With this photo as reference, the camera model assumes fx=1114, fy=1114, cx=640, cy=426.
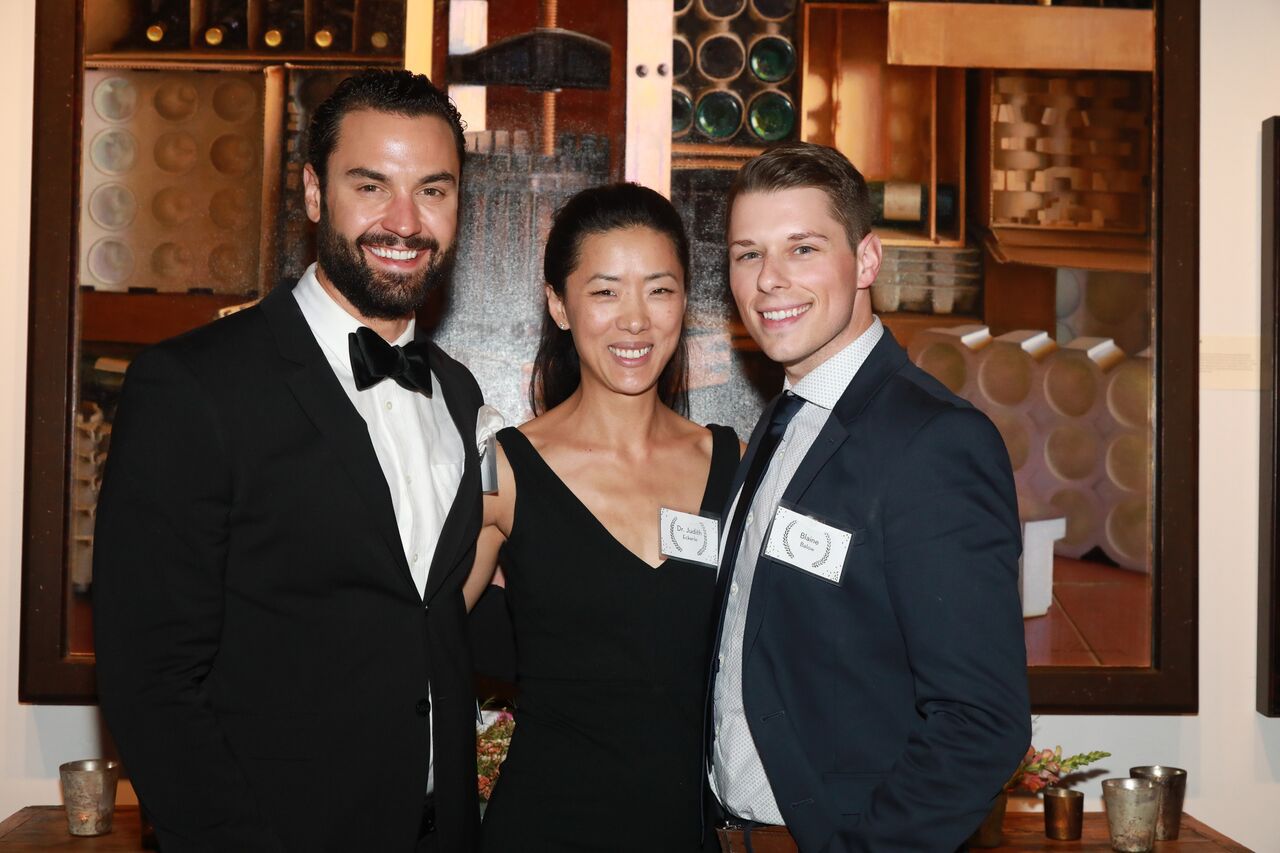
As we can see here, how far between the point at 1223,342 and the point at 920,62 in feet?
3.75

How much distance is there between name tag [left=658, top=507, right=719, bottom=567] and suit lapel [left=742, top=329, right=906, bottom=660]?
0.54 metres

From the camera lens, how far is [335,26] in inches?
116

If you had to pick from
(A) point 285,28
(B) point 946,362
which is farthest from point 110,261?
(B) point 946,362

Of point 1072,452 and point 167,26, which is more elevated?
point 167,26

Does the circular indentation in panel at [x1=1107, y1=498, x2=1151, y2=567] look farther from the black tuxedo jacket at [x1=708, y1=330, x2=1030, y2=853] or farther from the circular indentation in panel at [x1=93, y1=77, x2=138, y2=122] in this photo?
the circular indentation in panel at [x1=93, y1=77, x2=138, y2=122]

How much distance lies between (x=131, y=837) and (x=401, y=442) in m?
1.38

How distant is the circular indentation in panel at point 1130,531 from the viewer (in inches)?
120

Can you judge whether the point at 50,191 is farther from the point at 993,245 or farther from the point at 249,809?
the point at 993,245

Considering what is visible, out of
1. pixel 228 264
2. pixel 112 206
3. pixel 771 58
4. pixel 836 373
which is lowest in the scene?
pixel 836 373

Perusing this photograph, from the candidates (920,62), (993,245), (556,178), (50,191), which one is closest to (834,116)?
(920,62)

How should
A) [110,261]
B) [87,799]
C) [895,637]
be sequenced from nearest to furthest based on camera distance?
[895,637], [87,799], [110,261]

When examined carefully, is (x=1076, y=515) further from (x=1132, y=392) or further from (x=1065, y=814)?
(x=1065, y=814)

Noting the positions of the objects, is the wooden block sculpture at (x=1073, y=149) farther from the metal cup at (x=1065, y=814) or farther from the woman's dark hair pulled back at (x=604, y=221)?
the metal cup at (x=1065, y=814)

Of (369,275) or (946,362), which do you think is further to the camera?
(946,362)
